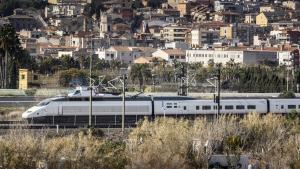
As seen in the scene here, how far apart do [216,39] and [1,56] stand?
51.9 meters

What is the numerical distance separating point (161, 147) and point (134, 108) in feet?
50.3

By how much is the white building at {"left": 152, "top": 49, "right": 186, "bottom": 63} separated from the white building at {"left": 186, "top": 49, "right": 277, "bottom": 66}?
0.98 m

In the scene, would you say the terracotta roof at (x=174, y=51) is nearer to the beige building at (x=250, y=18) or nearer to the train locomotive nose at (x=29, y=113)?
the beige building at (x=250, y=18)

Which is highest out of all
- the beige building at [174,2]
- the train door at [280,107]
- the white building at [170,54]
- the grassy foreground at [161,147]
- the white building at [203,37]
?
the beige building at [174,2]

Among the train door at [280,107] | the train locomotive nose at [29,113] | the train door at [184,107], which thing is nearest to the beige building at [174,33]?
the train door at [280,107]

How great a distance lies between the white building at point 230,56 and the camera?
85938mm

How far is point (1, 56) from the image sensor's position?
5806 centimetres

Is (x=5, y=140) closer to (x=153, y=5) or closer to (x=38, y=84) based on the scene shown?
(x=38, y=84)

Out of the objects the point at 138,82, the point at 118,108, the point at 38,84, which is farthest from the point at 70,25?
the point at 118,108

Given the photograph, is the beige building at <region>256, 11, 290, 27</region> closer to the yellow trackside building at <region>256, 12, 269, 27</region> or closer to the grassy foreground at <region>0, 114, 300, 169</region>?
the yellow trackside building at <region>256, 12, 269, 27</region>

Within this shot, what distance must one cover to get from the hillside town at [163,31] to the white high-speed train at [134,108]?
31773 mm

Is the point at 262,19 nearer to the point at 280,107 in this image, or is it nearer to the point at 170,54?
the point at 170,54

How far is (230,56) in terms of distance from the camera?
86.4 meters

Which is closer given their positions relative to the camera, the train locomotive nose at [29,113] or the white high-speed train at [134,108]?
the train locomotive nose at [29,113]
